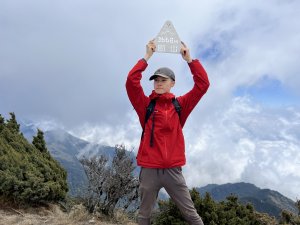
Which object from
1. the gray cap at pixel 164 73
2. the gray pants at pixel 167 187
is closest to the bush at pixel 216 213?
the gray pants at pixel 167 187

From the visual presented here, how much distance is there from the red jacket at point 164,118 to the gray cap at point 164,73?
0.50 feet

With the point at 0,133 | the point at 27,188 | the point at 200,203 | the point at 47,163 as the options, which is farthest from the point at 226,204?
the point at 0,133

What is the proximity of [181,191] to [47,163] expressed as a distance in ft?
22.8

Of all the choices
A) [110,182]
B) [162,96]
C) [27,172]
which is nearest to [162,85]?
[162,96]

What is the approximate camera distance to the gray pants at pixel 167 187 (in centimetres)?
502

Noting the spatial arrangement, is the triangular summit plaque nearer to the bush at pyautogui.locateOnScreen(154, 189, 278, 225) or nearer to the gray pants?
the gray pants

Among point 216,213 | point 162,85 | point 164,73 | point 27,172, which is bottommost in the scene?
point 216,213

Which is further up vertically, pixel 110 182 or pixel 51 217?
pixel 110 182

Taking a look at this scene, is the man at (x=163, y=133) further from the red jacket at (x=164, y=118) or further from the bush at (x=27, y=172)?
the bush at (x=27, y=172)

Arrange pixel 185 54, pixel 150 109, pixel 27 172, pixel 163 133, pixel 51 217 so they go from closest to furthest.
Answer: pixel 163 133 < pixel 150 109 < pixel 185 54 < pixel 51 217 < pixel 27 172

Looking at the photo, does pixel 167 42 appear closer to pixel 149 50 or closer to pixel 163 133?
pixel 149 50

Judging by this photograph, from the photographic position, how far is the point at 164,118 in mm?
5070

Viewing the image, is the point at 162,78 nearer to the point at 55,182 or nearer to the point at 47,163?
the point at 55,182

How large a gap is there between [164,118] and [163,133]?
0.56 ft
